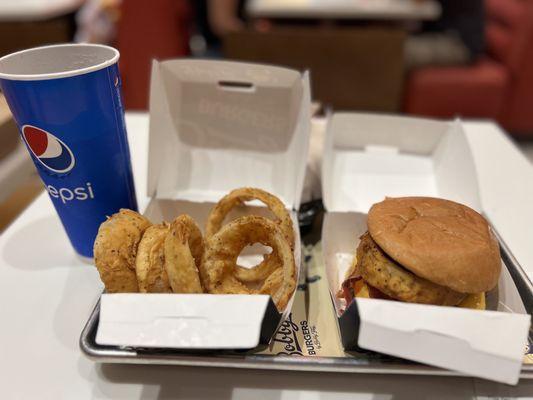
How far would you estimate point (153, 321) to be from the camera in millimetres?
600

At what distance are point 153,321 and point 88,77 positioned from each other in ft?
1.34

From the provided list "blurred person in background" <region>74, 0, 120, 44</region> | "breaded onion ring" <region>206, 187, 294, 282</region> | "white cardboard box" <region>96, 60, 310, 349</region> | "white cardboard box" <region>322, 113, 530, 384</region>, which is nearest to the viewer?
"white cardboard box" <region>322, 113, 530, 384</region>

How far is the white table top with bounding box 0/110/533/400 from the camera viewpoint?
0.68 m

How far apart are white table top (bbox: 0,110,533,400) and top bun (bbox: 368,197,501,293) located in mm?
170

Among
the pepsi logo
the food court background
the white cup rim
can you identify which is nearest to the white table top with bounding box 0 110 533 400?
the pepsi logo

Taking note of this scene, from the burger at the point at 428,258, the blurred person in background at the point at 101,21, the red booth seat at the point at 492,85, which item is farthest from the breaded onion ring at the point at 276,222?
the red booth seat at the point at 492,85

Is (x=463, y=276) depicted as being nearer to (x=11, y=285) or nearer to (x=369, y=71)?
(x=11, y=285)

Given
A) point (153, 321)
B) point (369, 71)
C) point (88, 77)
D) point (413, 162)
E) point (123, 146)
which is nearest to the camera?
point (153, 321)

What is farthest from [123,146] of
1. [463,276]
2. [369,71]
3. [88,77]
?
[369,71]

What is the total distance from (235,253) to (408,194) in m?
0.49

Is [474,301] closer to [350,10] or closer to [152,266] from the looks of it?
[152,266]

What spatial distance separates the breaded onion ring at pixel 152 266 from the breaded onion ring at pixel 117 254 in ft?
0.05

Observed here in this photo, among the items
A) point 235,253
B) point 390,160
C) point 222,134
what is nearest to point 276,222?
point 235,253

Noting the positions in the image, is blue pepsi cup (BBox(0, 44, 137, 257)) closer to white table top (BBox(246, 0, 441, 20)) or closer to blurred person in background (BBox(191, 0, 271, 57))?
blurred person in background (BBox(191, 0, 271, 57))
